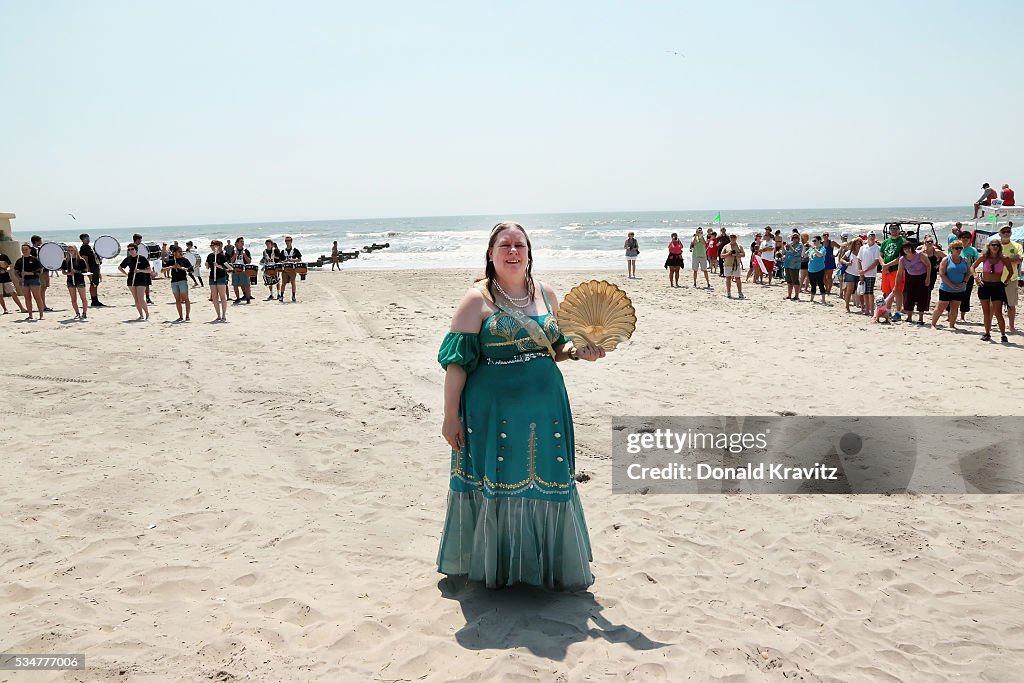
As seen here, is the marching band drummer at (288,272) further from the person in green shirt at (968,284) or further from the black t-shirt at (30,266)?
the person in green shirt at (968,284)

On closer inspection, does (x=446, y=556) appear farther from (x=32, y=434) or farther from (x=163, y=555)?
(x=32, y=434)

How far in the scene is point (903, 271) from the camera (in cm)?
1227

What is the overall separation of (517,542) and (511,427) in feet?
2.09

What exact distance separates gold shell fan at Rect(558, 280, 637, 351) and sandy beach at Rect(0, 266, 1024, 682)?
1.43 m

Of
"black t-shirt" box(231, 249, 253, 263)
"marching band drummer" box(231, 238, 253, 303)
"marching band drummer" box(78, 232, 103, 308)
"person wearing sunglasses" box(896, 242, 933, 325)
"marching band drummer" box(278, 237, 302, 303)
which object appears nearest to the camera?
"person wearing sunglasses" box(896, 242, 933, 325)

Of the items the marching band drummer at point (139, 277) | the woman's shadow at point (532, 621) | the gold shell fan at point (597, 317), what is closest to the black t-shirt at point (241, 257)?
the marching band drummer at point (139, 277)

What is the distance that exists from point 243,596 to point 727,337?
9.24 metres

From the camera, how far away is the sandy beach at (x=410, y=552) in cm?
312

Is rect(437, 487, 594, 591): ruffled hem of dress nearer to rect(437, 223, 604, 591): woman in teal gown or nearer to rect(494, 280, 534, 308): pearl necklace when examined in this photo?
rect(437, 223, 604, 591): woman in teal gown

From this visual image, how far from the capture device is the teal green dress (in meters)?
3.27

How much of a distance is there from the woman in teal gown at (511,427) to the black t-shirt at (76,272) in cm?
1341

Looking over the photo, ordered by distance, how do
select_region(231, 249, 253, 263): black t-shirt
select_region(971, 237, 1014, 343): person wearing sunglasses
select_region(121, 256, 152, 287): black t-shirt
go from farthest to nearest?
select_region(231, 249, 253, 263): black t-shirt → select_region(121, 256, 152, 287): black t-shirt → select_region(971, 237, 1014, 343): person wearing sunglasses

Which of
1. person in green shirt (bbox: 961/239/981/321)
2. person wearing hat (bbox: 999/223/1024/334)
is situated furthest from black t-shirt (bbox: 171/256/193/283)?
person wearing hat (bbox: 999/223/1024/334)

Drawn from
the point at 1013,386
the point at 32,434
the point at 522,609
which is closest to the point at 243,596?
the point at 522,609
